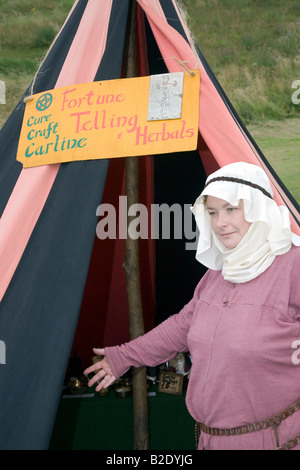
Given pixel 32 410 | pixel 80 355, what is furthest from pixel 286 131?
pixel 32 410

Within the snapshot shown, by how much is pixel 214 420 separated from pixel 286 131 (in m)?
4.84

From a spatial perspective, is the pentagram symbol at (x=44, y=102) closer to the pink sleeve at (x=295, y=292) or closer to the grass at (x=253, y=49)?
the pink sleeve at (x=295, y=292)

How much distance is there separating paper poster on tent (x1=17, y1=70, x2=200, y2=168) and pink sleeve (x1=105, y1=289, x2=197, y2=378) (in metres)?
0.57

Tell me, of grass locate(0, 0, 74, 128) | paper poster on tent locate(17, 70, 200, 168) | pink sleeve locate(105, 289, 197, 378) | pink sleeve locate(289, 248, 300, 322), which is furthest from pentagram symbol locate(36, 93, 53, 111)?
grass locate(0, 0, 74, 128)

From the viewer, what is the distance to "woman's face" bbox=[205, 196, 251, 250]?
1335mm

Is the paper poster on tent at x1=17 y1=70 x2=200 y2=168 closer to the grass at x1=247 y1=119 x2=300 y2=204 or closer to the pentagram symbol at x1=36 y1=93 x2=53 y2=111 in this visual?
the pentagram symbol at x1=36 y1=93 x2=53 y2=111

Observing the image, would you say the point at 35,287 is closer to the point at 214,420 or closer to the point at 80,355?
the point at 214,420

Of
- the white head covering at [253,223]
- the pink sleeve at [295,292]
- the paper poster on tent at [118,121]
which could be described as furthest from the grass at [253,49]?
the pink sleeve at [295,292]

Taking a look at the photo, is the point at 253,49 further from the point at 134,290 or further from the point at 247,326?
the point at 247,326

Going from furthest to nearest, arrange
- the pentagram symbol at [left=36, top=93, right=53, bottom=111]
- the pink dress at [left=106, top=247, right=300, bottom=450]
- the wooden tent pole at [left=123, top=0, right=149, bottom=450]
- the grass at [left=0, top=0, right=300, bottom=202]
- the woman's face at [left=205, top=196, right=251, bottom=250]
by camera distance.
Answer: the grass at [left=0, top=0, right=300, bottom=202] < the wooden tent pole at [left=123, top=0, right=149, bottom=450] < the pentagram symbol at [left=36, top=93, right=53, bottom=111] < the woman's face at [left=205, top=196, right=251, bottom=250] < the pink dress at [left=106, top=247, right=300, bottom=450]

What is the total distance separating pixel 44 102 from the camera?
5.92 feet

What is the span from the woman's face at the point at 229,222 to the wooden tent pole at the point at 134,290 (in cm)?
73

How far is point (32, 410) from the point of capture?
135cm

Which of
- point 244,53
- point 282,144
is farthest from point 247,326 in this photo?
point 244,53
